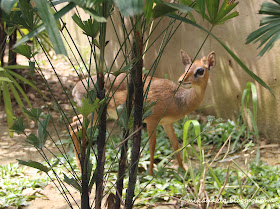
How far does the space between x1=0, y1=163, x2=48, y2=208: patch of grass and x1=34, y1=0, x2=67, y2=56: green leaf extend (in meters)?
2.42

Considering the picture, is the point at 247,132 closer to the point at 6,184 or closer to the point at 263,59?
the point at 263,59

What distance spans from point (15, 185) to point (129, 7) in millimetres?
2949

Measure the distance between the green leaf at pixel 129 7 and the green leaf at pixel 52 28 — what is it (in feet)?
0.65

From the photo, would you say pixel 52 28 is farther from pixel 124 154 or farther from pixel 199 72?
pixel 199 72

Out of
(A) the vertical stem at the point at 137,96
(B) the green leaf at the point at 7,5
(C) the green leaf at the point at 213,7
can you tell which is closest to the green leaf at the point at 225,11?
(C) the green leaf at the point at 213,7

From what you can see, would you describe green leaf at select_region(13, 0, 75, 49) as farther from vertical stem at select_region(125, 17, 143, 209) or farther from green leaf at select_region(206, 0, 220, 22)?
green leaf at select_region(206, 0, 220, 22)

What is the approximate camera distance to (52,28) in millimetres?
1107

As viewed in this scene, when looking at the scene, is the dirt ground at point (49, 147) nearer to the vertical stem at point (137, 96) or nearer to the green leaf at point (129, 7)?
the vertical stem at point (137, 96)

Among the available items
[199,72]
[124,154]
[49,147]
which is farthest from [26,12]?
[49,147]

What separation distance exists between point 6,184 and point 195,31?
307cm

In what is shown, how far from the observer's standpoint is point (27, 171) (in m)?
4.00

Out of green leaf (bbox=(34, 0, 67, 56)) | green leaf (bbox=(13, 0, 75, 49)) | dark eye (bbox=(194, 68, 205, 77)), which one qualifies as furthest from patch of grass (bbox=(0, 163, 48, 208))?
green leaf (bbox=(34, 0, 67, 56))

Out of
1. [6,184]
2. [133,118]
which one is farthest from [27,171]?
[133,118]

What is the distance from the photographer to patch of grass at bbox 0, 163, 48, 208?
3234mm
